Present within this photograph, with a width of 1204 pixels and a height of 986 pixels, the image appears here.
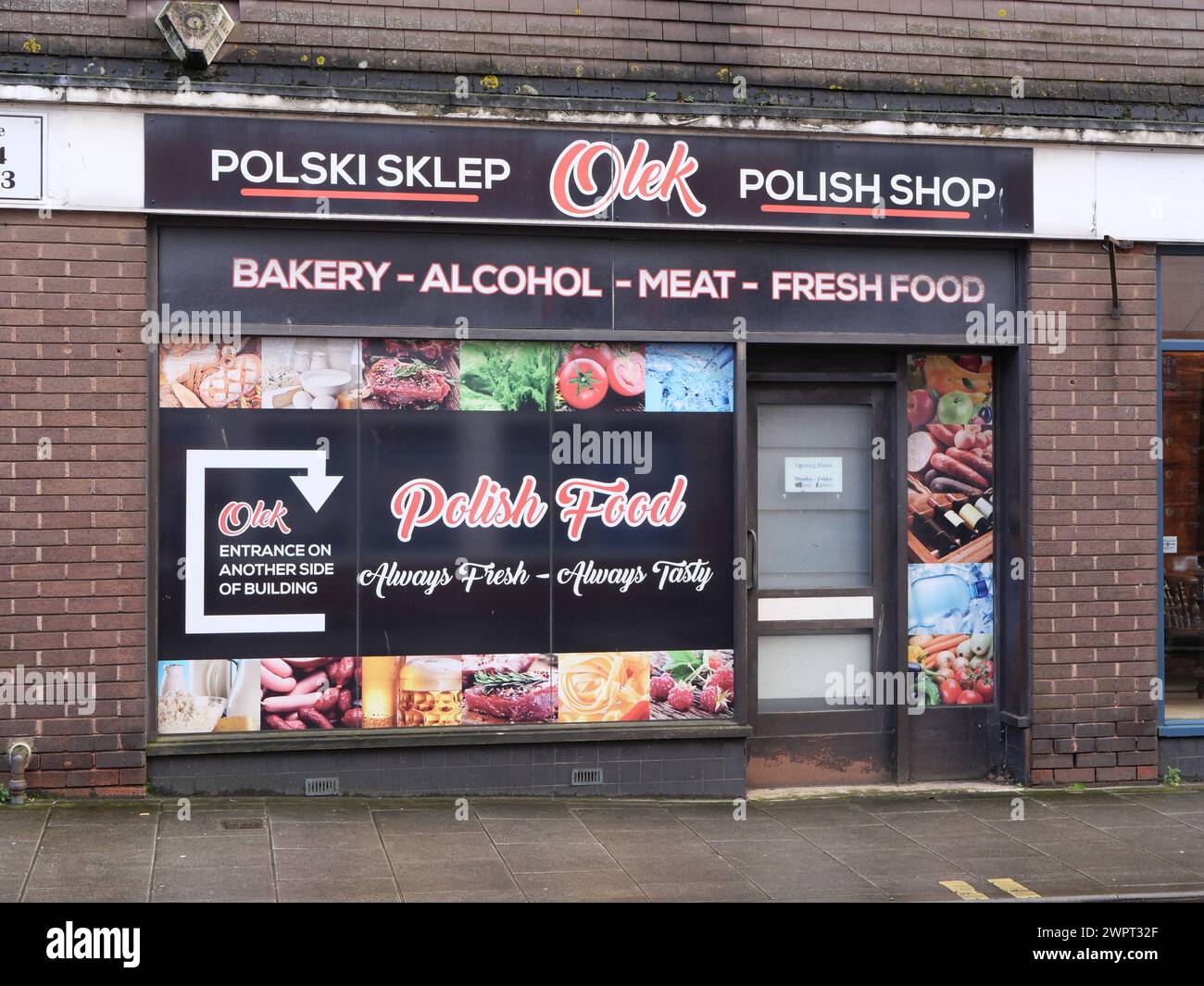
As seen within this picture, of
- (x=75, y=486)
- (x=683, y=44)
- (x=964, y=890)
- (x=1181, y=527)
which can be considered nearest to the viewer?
(x=964, y=890)

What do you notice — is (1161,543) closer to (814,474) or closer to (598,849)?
(814,474)

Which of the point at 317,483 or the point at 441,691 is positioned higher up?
the point at 317,483

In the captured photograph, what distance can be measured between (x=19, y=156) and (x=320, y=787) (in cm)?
407

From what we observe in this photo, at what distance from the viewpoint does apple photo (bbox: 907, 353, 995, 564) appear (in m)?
9.60

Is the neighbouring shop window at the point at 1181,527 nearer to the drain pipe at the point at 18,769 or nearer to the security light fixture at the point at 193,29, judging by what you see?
the security light fixture at the point at 193,29

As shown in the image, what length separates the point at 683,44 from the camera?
9070 mm

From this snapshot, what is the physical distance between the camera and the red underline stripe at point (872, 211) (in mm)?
9055

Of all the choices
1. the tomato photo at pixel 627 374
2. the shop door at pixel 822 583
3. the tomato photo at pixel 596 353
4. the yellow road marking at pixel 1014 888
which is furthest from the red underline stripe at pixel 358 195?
the yellow road marking at pixel 1014 888

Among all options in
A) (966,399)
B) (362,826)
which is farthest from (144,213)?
(966,399)

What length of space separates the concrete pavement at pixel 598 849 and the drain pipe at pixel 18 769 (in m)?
0.09

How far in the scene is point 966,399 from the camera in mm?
9688

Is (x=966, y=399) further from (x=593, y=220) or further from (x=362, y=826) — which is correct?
(x=362, y=826)

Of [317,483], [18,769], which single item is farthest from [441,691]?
[18,769]

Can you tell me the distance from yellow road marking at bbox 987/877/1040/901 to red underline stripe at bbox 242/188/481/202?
4.91 meters
